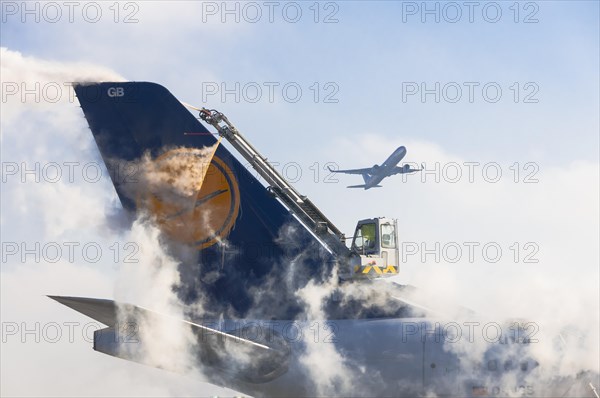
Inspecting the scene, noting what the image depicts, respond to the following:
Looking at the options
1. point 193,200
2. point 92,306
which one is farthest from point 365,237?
point 92,306

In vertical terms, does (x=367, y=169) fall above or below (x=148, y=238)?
above

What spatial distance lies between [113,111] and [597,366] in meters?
18.1

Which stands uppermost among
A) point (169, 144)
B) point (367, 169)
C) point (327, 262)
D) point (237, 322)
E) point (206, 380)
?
point (367, 169)

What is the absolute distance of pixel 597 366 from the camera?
23.6 meters

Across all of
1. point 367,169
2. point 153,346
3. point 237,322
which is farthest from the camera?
point 367,169

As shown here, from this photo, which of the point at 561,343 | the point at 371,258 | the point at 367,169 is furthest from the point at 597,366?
the point at 367,169

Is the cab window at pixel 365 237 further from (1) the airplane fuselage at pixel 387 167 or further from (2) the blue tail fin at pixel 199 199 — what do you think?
(1) the airplane fuselage at pixel 387 167

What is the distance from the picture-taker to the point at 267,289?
85.5 ft

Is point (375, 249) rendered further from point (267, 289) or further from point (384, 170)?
point (384, 170)

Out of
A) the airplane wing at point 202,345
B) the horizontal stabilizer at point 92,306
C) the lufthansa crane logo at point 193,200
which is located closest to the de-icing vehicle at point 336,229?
the lufthansa crane logo at point 193,200

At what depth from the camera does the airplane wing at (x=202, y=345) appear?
72.2ft

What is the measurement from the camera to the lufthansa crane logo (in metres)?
26.4

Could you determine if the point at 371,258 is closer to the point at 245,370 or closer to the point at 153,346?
the point at 245,370

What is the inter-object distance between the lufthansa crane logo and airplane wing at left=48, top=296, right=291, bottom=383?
12.4 ft
